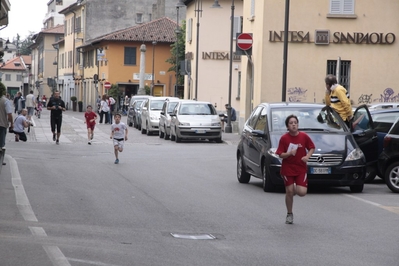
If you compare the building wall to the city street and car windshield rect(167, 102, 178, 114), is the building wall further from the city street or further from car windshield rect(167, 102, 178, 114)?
the city street

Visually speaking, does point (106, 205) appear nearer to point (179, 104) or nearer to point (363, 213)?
point (363, 213)

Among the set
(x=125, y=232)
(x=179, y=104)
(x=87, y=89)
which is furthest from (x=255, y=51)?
(x=87, y=89)

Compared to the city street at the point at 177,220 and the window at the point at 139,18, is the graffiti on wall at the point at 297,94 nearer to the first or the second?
the city street at the point at 177,220

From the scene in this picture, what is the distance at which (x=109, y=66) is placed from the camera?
3071 inches

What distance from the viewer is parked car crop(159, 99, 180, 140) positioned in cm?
3691

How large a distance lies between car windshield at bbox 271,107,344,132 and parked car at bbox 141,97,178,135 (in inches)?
955

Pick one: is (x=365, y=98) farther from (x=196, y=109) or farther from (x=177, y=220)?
(x=177, y=220)

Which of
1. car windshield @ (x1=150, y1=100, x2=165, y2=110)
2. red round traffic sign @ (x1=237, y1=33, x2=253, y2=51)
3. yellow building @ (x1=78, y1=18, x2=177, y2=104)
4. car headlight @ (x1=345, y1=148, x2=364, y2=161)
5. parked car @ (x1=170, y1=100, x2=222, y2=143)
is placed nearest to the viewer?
car headlight @ (x1=345, y1=148, x2=364, y2=161)

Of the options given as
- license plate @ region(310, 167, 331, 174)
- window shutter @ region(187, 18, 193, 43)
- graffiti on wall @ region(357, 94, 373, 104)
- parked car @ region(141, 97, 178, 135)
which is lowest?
parked car @ region(141, 97, 178, 135)

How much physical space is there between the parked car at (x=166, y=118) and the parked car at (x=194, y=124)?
117 centimetres

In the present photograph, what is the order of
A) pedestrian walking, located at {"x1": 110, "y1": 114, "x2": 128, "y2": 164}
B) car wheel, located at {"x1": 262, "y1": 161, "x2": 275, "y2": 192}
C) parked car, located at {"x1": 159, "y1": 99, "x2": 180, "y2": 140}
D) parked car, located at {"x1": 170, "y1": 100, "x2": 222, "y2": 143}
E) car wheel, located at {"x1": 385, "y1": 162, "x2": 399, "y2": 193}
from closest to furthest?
car wheel, located at {"x1": 262, "y1": 161, "x2": 275, "y2": 192} → car wheel, located at {"x1": 385, "y1": 162, "x2": 399, "y2": 193} → pedestrian walking, located at {"x1": 110, "y1": 114, "x2": 128, "y2": 164} → parked car, located at {"x1": 170, "y1": 100, "x2": 222, "y2": 143} → parked car, located at {"x1": 159, "y1": 99, "x2": 180, "y2": 140}

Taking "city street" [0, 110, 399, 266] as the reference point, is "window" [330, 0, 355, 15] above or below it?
above

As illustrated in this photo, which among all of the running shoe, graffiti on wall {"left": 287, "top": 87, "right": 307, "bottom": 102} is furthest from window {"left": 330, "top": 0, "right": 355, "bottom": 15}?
the running shoe

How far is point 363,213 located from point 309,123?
3.77 metres
